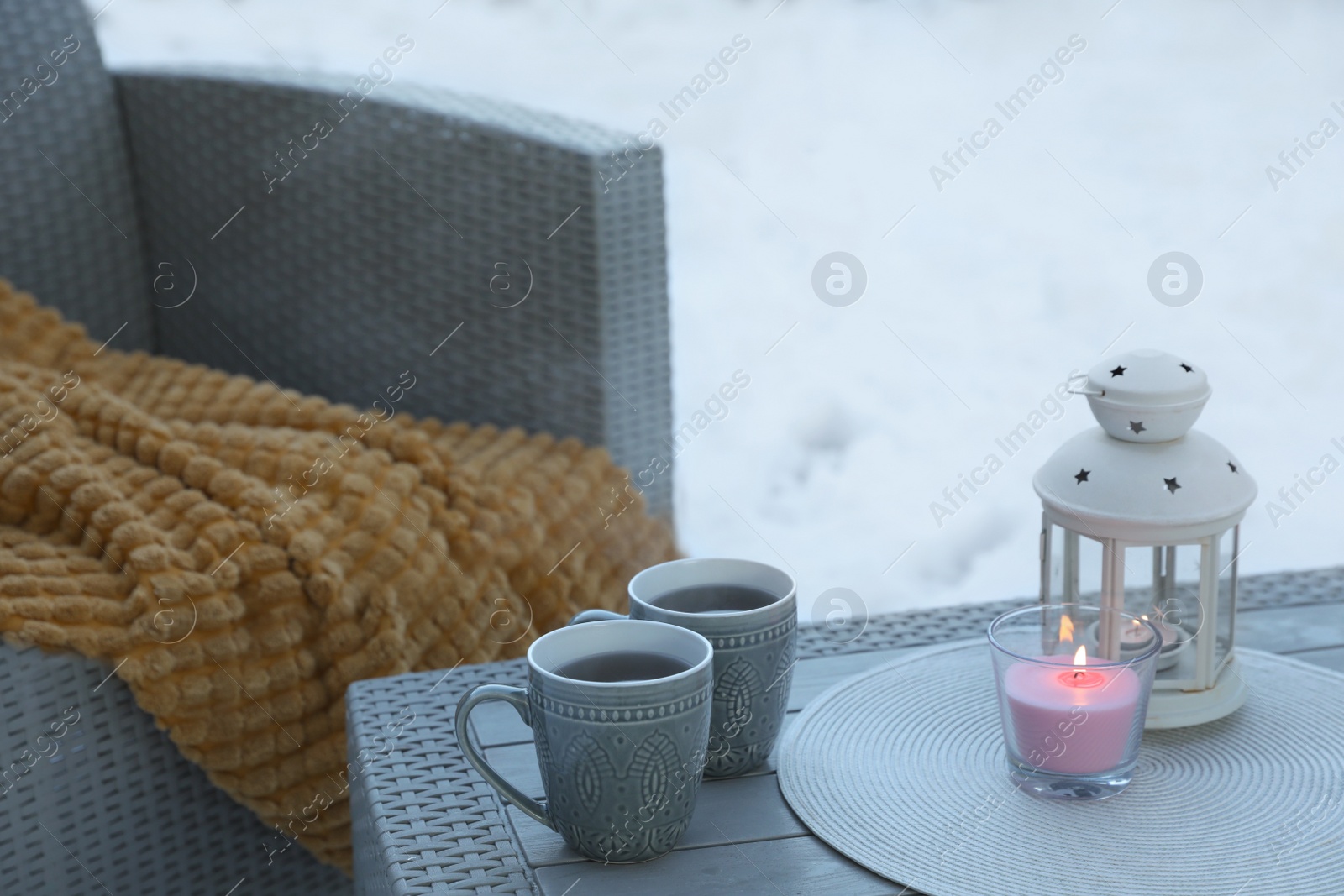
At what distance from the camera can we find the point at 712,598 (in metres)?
0.70

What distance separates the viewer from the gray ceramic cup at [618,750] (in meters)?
0.58

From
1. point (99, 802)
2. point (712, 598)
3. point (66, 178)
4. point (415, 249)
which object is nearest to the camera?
point (712, 598)

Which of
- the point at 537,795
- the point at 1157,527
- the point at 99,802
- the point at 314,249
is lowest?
the point at 99,802

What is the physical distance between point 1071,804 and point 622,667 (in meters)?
0.22

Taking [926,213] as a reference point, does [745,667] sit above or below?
below

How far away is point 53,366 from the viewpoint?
Answer: 1.31 m

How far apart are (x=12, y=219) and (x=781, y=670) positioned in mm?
1063

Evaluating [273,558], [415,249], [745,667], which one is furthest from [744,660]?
[415,249]

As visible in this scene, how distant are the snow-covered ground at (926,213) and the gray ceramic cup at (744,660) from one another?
4.31 ft

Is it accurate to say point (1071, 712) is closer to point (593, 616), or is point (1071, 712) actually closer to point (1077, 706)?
point (1077, 706)

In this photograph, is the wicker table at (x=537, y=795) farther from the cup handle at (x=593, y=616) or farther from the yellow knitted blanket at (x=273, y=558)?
the yellow knitted blanket at (x=273, y=558)

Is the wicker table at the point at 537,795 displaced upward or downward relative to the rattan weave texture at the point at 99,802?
upward

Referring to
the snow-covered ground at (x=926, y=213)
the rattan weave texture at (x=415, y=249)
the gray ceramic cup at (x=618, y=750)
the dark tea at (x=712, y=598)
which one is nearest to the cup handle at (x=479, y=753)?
the gray ceramic cup at (x=618, y=750)

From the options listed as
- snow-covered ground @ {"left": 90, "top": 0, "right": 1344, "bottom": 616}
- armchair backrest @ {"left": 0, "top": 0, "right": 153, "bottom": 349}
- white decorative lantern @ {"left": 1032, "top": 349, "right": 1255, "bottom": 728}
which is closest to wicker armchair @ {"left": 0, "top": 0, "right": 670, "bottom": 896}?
armchair backrest @ {"left": 0, "top": 0, "right": 153, "bottom": 349}
